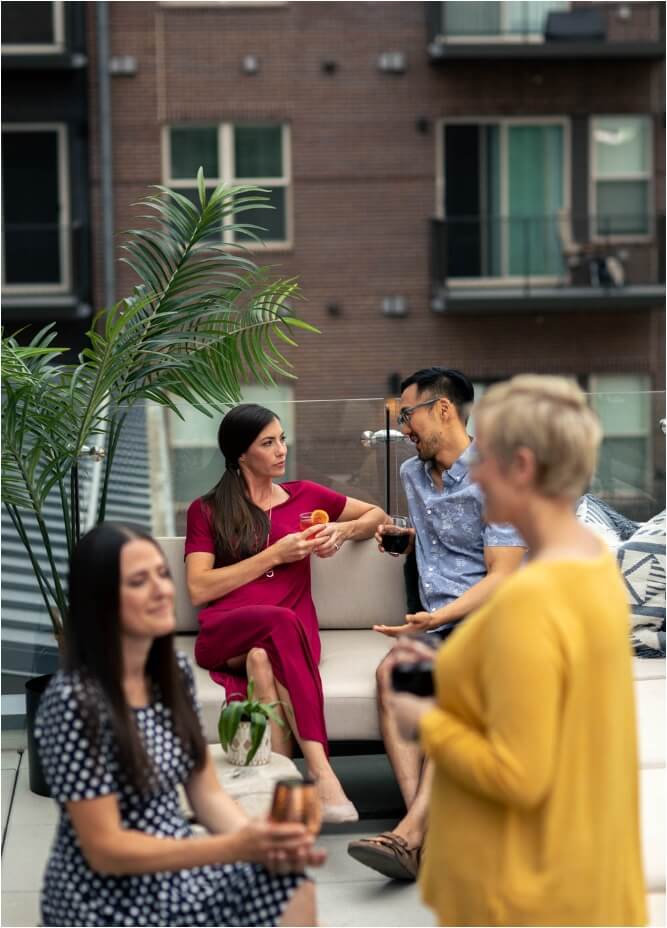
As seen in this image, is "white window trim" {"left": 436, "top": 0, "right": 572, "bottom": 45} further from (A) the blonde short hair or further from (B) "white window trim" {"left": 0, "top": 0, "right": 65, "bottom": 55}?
(A) the blonde short hair

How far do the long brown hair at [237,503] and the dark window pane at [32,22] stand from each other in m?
14.0

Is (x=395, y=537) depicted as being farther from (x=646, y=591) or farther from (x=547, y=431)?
(x=547, y=431)

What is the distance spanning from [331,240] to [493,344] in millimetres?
2572

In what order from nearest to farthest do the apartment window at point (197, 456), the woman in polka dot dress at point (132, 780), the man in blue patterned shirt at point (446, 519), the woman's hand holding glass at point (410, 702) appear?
the woman's hand holding glass at point (410, 702) → the woman in polka dot dress at point (132, 780) → the man in blue patterned shirt at point (446, 519) → the apartment window at point (197, 456)

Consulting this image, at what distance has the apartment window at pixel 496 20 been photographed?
694 inches

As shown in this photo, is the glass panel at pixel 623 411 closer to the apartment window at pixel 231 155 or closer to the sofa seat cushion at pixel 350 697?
the sofa seat cushion at pixel 350 697

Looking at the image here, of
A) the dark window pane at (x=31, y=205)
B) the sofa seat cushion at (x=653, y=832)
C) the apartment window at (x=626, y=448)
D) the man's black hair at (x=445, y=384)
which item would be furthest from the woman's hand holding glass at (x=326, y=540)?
the dark window pane at (x=31, y=205)

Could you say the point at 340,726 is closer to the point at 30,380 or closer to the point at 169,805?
the point at 30,380

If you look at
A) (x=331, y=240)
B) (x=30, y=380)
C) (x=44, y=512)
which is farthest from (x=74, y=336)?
(x=30, y=380)

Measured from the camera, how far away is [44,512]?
21.7 feet

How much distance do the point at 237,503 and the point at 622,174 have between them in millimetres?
14994

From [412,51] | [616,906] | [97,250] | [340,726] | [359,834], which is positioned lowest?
[359,834]

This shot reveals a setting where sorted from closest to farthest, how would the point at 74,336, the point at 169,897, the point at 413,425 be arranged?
the point at 169,897, the point at 413,425, the point at 74,336

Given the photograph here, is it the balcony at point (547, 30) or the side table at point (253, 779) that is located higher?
the balcony at point (547, 30)
